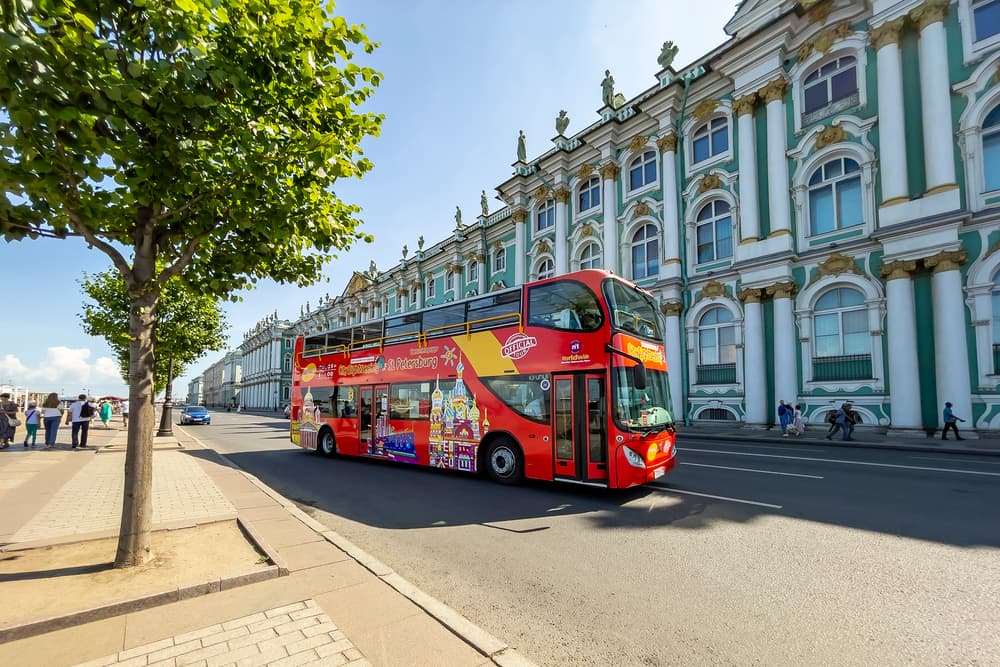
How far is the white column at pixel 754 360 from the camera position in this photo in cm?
1975

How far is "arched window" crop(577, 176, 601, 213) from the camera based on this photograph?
28.8 meters

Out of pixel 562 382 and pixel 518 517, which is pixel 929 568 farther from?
pixel 562 382

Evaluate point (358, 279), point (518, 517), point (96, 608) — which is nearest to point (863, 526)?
point (518, 517)

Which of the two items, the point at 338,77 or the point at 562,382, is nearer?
the point at 338,77

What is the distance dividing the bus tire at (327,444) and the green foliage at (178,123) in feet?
30.2

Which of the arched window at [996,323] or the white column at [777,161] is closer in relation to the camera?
the arched window at [996,323]

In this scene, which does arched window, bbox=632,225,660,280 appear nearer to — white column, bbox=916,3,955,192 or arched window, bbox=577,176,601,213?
arched window, bbox=577,176,601,213

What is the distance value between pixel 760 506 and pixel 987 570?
2.71m

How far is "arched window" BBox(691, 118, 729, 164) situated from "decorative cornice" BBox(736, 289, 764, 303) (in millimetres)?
7216

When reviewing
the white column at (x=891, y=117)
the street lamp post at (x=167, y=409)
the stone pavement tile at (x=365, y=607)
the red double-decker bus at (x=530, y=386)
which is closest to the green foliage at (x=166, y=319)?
the street lamp post at (x=167, y=409)

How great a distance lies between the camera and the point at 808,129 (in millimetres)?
19562

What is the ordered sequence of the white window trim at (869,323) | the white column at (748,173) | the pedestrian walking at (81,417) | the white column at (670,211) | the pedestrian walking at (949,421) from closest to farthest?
the pedestrian walking at (949,421), the pedestrian walking at (81,417), the white window trim at (869,323), the white column at (748,173), the white column at (670,211)

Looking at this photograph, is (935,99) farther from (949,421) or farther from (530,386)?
(530,386)

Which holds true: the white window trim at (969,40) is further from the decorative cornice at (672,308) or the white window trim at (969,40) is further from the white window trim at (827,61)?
the decorative cornice at (672,308)
